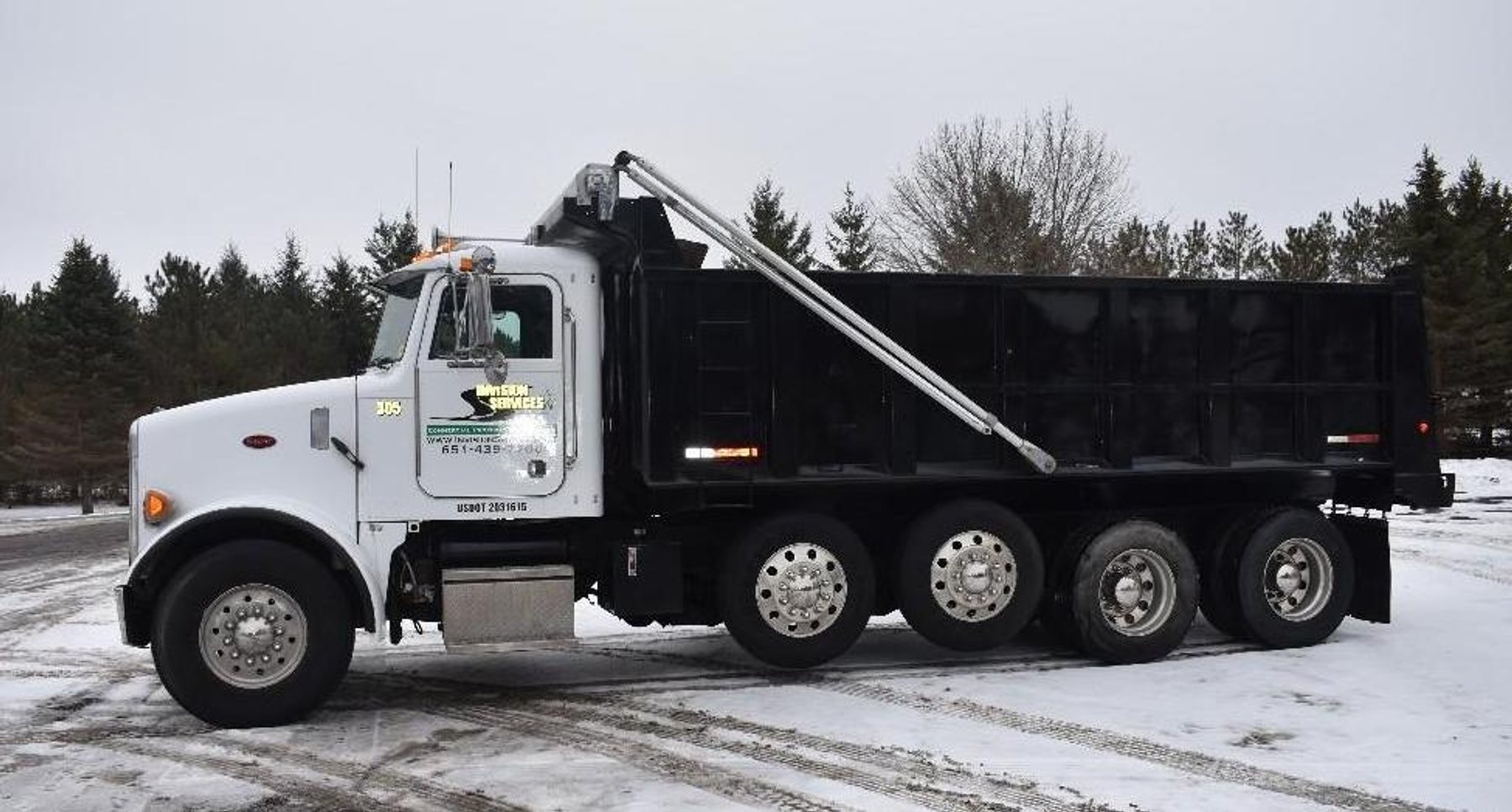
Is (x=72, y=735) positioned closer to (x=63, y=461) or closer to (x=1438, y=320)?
(x=63, y=461)

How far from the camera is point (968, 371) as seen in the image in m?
7.84

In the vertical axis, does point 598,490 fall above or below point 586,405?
below

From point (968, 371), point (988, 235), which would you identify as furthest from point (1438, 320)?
point (968, 371)

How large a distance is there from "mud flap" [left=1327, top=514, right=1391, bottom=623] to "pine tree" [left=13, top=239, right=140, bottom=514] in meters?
34.2

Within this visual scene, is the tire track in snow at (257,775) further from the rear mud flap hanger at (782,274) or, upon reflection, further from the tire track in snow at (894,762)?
the rear mud flap hanger at (782,274)

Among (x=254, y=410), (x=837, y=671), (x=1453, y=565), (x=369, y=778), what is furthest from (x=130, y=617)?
(x=1453, y=565)

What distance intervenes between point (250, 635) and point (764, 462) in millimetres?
3300

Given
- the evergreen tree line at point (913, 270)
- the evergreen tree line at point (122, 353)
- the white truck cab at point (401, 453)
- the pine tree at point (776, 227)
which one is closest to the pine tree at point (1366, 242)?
the evergreen tree line at point (913, 270)

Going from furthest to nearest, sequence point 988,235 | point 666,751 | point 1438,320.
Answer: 1. point 1438,320
2. point 988,235
3. point 666,751

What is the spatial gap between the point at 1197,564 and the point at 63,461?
1345 inches

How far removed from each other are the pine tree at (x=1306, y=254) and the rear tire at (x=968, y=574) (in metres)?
41.5

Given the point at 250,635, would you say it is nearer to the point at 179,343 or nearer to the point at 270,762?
the point at 270,762

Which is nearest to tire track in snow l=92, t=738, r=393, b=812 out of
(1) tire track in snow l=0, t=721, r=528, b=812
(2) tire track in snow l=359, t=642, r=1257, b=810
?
(1) tire track in snow l=0, t=721, r=528, b=812

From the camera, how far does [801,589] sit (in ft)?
24.8
